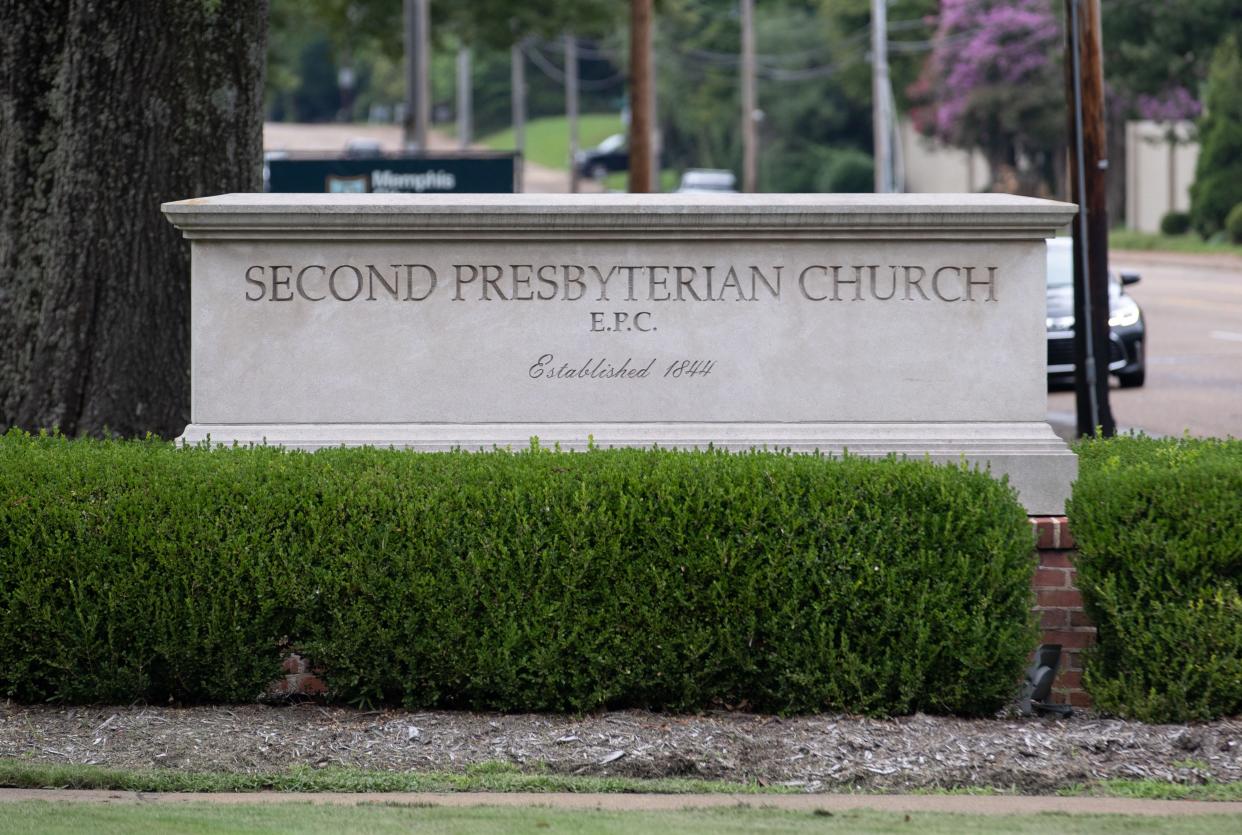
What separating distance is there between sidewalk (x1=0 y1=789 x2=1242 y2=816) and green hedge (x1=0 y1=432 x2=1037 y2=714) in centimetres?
81

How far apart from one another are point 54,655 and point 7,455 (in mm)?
789

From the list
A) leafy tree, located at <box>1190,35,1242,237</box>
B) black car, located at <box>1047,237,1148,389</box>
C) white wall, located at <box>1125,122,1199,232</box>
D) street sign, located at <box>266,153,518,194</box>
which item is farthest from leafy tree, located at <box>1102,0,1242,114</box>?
black car, located at <box>1047,237,1148,389</box>

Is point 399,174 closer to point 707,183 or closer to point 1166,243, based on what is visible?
point 1166,243

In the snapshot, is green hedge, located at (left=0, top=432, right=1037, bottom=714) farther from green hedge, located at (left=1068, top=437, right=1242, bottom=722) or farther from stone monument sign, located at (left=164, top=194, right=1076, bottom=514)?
stone monument sign, located at (left=164, top=194, right=1076, bottom=514)

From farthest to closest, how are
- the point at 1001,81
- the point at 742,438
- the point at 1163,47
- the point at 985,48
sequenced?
the point at 1001,81
the point at 985,48
the point at 1163,47
the point at 742,438

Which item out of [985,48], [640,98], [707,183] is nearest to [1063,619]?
[640,98]

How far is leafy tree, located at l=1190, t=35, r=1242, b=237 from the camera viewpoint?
1639 inches

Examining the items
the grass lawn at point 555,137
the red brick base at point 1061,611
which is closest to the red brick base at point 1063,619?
the red brick base at point 1061,611

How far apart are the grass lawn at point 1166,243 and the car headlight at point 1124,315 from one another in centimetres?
2431

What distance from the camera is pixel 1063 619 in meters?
6.08

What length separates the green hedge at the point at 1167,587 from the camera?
558cm

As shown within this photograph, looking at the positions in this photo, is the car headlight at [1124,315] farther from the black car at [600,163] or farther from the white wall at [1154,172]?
the black car at [600,163]

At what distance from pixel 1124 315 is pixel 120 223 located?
→ 12092mm

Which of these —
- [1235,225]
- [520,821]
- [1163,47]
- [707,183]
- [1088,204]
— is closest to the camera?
[520,821]
